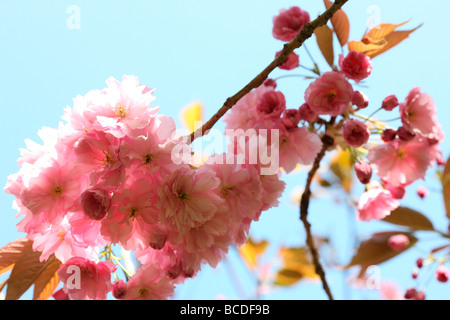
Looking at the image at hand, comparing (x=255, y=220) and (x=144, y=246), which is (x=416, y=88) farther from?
(x=144, y=246)

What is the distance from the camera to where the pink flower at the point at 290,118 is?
1125mm

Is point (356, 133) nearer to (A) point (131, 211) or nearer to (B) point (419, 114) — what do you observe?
(B) point (419, 114)

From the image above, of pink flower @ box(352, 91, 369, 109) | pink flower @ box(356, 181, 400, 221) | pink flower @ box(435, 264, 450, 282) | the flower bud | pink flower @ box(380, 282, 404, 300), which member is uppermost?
pink flower @ box(352, 91, 369, 109)

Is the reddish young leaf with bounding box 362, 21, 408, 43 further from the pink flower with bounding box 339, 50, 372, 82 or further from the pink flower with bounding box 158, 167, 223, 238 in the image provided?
the pink flower with bounding box 158, 167, 223, 238

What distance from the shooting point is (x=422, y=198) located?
170cm

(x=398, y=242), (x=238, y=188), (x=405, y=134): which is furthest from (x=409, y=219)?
(x=238, y=188)

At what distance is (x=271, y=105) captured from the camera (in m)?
1.14

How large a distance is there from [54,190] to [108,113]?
0.18 meters

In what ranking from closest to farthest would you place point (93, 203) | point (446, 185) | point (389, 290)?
point (93, 203)
point (446, 185)
point (389, 290)

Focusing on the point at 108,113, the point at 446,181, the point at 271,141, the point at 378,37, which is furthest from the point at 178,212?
the point at 446,181

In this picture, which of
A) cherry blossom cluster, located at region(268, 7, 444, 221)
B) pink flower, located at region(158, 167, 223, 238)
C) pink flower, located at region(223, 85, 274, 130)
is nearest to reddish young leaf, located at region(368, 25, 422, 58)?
cherry blossom cluster, located at region(268, 7, 444, 221)

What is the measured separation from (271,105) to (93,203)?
562 millimetres

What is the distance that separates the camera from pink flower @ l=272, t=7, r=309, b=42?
1.27 m

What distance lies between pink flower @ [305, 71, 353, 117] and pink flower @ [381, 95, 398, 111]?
15 centimetres
